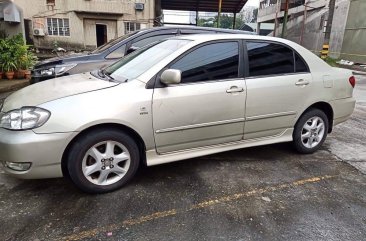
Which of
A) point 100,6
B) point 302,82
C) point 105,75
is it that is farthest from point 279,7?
point 105,75

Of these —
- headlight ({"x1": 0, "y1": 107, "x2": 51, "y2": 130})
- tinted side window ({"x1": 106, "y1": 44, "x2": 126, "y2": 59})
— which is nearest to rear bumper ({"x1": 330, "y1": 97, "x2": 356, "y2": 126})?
headlight ({"x1": 0, "y1": 107, "x2": 51, "y2": 130})

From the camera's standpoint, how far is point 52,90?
312 centimetres

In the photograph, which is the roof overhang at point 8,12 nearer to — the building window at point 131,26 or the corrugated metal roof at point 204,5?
the building window at point 131,26

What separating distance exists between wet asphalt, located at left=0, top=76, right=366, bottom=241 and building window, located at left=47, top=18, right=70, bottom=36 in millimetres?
21925

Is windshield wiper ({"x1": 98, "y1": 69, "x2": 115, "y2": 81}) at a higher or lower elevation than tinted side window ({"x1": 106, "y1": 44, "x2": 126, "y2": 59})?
lower

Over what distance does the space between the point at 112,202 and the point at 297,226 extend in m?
1.69

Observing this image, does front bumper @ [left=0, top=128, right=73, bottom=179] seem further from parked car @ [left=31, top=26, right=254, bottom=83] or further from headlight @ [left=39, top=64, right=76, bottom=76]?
headlight @ [left=39, top=64, right=76, bottom=76]

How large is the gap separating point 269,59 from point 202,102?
3.76 feet

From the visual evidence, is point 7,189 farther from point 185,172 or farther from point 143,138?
point 185,172

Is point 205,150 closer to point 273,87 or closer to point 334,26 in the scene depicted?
point 273,87

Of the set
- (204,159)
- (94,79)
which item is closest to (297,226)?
(204,159)

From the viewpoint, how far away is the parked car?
18.7 feet

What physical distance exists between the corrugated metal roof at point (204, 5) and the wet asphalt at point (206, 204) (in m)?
22.9

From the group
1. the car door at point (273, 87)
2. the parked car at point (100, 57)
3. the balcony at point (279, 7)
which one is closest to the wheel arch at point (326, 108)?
the car door at point (273, 87)
